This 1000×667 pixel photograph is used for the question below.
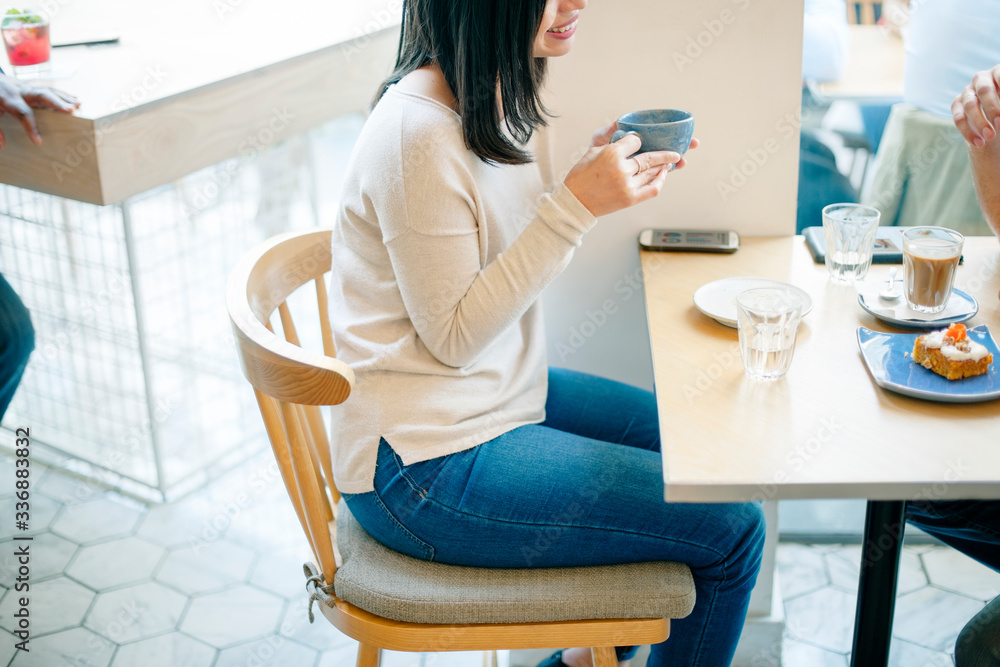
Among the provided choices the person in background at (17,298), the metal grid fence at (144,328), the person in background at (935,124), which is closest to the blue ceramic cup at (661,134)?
the person in background at (17,298)

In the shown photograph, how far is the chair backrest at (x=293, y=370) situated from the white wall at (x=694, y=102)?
0.44 metres

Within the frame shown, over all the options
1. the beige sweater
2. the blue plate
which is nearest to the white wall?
the beige sweater

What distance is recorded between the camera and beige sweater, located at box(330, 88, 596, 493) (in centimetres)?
99

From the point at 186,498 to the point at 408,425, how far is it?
3.61 feet

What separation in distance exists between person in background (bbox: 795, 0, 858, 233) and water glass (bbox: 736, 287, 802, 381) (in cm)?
90

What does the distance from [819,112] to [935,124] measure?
0.95 feet

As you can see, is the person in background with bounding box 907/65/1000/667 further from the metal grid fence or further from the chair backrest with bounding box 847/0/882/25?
the metal grid fence

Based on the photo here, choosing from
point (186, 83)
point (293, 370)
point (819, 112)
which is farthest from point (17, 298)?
point (819, 112)

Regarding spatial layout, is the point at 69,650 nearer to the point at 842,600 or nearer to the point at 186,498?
the point at 186,498

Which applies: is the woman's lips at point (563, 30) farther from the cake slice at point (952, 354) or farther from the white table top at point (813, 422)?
the cake slice at point (952, 354)

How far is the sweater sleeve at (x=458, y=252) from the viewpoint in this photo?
3.22ft

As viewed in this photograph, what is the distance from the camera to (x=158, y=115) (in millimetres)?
1493

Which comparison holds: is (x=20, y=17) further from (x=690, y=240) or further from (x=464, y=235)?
(x=690, y=240)

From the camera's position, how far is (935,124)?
185 cm
